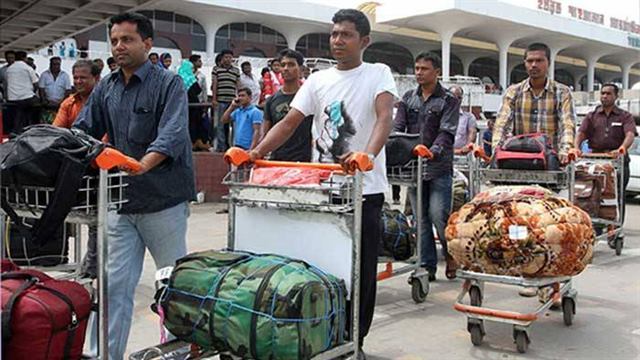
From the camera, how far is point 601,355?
4531 mm

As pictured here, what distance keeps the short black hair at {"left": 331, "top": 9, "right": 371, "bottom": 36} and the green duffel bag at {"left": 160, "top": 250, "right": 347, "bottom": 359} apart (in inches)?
58.9

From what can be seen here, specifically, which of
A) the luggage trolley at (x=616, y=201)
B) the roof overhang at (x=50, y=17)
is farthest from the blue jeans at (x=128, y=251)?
the roof overhang at (x=50, y=17)

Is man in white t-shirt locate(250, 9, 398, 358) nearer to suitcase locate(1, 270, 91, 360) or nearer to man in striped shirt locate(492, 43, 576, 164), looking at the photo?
suitcase locate(1, 270, 91, 360)

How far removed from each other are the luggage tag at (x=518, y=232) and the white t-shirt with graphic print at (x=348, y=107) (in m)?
0.95

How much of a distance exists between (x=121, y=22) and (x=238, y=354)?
1759 mm

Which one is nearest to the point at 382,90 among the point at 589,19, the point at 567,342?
the point at 567,342

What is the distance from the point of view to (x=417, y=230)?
5.82 metres

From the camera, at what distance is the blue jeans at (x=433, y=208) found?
6156 mm

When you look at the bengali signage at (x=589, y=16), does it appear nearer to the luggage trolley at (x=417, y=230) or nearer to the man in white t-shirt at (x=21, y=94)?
the man in white t-shirt at (x=21, y=94)

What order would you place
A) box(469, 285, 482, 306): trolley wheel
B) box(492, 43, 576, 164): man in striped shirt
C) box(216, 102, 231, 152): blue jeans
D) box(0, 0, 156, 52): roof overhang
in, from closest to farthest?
box(469, 285, 482, 306): trolley wheel, box(492, 43, 576, 164): man in striped shirt, box(216, 102, 231, 152): blue jeans, box(0, 0, 156, 52): roof overhang

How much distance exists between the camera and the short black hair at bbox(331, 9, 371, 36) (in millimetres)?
3926

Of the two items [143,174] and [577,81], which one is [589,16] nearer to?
[577,81]

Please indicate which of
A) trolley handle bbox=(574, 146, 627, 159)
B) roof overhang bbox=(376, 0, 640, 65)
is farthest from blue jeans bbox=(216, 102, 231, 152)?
roof overhang bbox=(376, 0, 640, 65)

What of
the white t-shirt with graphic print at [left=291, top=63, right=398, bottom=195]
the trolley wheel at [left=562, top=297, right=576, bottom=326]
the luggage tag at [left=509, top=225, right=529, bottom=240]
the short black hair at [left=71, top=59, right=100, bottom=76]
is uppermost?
the short black hair at [left=71, top=59, right=100, bottom=76]
